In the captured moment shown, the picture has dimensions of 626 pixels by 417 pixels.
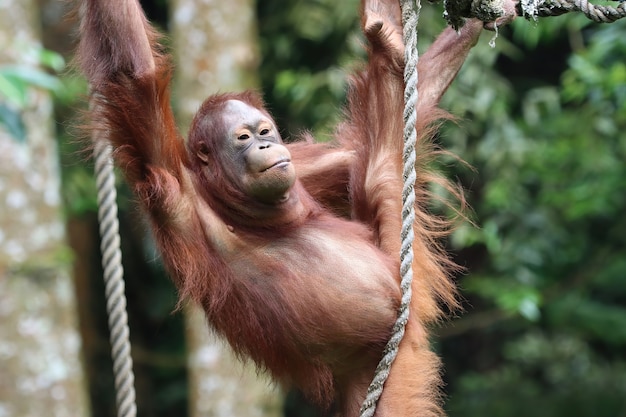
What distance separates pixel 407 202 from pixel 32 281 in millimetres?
3044

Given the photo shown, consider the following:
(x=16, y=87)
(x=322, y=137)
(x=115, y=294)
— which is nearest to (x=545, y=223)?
(x=322, y=137)

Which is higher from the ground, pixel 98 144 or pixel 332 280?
pixel 98 144

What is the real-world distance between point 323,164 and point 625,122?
3.27 meters

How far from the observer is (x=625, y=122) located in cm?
625

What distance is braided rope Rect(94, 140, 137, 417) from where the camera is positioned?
369cm

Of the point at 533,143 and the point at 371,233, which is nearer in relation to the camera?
the point at 371,233

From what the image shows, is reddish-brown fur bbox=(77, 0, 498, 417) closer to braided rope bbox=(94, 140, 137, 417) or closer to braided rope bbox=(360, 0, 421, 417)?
braided rope bbox=(360, 0, 421, 417)

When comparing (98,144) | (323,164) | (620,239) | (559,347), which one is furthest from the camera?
(559,347)

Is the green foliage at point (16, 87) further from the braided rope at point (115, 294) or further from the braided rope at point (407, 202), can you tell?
the braided rope at point (407, 202)

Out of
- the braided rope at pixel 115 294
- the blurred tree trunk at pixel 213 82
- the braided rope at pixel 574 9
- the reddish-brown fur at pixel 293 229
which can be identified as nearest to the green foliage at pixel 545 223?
the blurred tree trunk at pixel 213 82

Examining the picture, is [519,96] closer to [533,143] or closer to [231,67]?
[533,143]

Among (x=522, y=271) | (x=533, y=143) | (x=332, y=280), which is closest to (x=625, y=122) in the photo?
(x=533, y=143)

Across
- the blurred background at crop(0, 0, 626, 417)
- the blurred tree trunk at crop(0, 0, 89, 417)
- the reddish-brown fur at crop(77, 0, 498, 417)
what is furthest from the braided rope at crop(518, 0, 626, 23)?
the blurred tree trunk at crop(0, 0, 89, 417)

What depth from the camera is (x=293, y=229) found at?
3.42 metres
